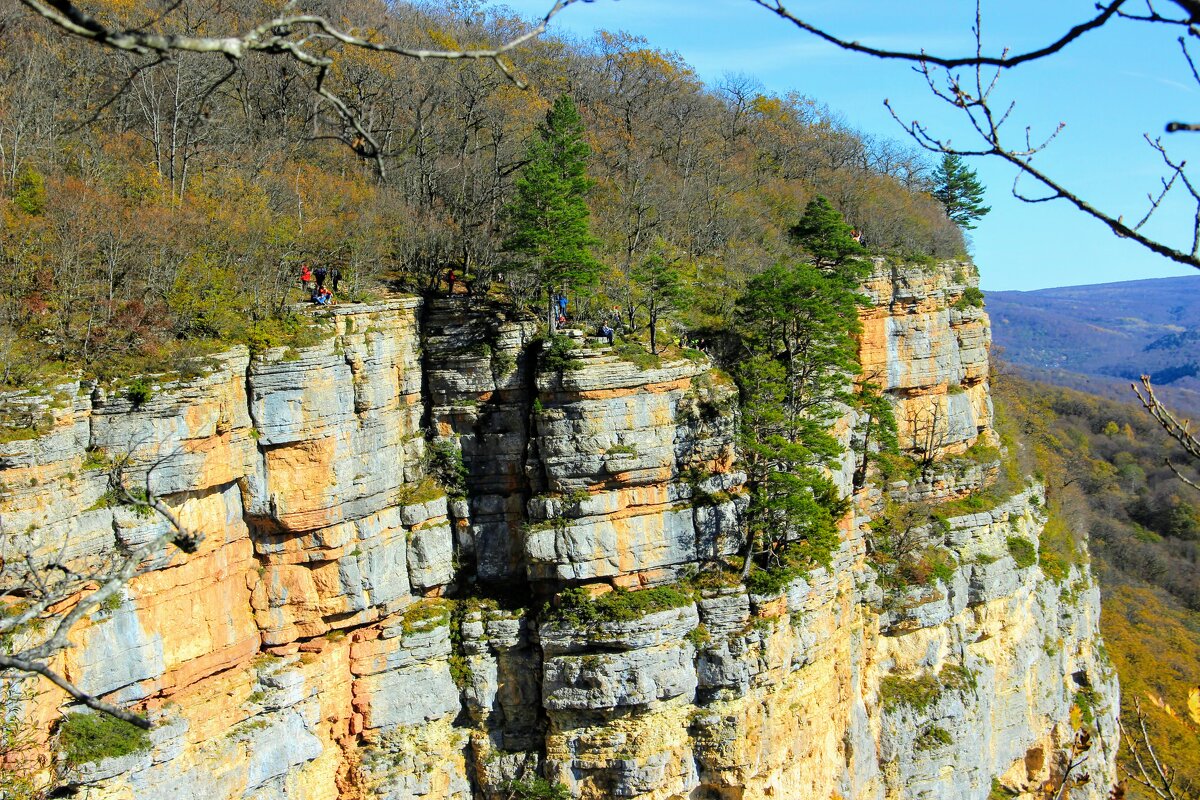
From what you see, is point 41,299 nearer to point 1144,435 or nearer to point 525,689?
point 525,689

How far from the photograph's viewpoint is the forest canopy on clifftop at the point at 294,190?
60.1ft

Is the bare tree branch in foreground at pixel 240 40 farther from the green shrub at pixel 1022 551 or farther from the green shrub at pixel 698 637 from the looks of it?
the green shrub at pixel 1022 551

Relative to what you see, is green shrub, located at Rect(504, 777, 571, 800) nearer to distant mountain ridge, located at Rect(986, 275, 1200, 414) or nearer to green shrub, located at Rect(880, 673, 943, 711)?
green shrub, located at Rect(880, 673, 943, 711)

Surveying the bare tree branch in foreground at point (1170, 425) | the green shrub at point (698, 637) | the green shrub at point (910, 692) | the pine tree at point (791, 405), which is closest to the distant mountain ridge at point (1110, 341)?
the green shrub at point (910, 692)

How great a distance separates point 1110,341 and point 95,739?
558 feet

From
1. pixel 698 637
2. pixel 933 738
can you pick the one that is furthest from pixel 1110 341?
pixel 698 637

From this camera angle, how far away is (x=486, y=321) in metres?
23.2

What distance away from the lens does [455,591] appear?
23.7 metres

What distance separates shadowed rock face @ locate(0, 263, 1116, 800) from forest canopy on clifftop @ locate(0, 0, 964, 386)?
1.66 meters

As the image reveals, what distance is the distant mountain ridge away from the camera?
121m

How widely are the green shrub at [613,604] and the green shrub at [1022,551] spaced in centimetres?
1517

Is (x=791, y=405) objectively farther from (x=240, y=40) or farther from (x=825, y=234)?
(x=240, y=40)

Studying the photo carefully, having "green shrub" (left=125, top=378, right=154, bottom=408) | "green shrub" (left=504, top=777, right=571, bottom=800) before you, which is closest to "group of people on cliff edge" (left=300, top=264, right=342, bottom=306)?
"green shrub" (left=125, top=378, right=154, bottom=408)

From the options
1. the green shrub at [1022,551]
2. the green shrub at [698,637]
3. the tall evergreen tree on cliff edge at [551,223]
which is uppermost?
the tall evergreen tree on cliff edge at [551,223]
